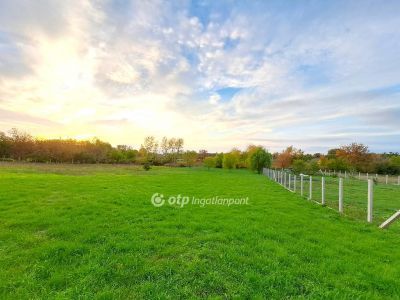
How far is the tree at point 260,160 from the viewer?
149 feet

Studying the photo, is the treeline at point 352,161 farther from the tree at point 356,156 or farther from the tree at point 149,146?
the tree at point 149,146

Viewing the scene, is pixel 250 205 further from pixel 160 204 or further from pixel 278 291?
pixel 278 291

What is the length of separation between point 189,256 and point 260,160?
42463 millimetres

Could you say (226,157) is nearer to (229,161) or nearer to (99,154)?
(229,161)

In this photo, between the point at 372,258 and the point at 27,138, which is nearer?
the point at 372,258

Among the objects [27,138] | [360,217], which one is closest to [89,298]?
[360,217]

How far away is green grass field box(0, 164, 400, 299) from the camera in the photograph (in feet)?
11.3

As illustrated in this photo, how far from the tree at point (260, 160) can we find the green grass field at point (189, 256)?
126ft

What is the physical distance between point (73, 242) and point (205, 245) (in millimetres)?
2597

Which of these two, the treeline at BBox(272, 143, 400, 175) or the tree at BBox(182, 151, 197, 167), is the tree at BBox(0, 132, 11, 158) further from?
the treeline at BBox(272, 143, 400, 175)

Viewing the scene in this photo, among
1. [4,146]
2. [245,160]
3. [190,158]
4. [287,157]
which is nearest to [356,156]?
[287,157]

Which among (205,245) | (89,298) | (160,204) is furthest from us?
(160,204)

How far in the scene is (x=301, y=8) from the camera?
32.8 feet

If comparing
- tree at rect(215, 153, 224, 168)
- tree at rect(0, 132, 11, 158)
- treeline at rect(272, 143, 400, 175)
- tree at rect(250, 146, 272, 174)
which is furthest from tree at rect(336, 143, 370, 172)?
tree at rect(0, 132, 11, 158)
